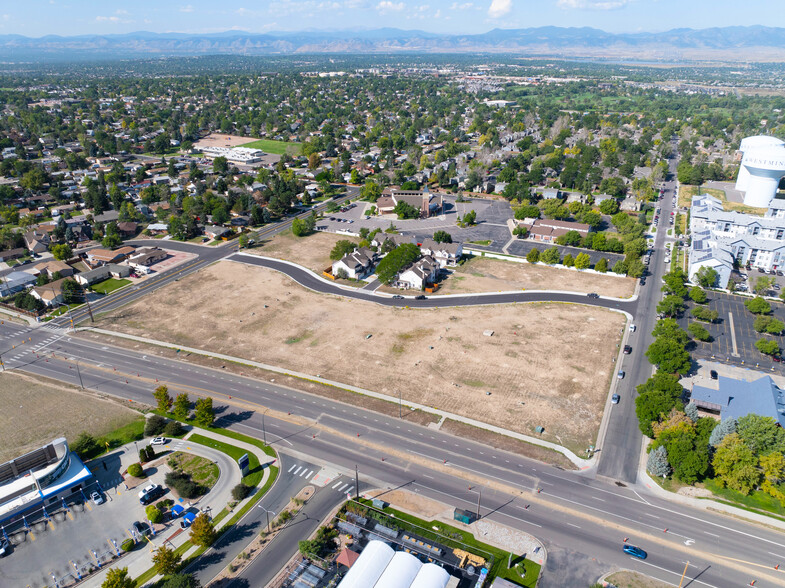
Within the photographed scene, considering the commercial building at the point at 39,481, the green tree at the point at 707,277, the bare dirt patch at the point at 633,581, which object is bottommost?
the bare dirt patch at the point at 633,581

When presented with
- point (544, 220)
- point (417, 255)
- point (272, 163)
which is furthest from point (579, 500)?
point (272, 163)

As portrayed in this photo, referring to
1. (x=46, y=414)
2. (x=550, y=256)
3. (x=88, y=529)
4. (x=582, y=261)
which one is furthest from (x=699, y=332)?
(x=46, y=414)

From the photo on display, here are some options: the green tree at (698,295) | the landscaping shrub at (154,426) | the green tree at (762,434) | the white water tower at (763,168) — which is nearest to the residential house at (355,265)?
the landscaping shrub at (154,426)

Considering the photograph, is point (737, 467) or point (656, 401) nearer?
point (737, 467)

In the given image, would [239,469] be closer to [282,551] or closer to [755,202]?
[282,551]

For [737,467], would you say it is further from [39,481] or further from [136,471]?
[39,481]

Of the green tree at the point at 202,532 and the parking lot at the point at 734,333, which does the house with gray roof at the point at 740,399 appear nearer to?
the parking lot at the point at 734,333

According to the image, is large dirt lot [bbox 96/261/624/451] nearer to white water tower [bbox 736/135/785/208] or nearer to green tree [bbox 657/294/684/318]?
green tree [bbox 657/294/684/318]
